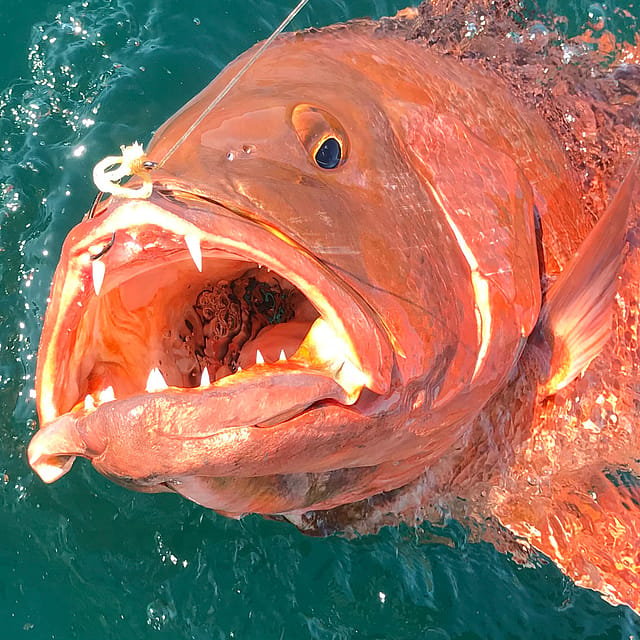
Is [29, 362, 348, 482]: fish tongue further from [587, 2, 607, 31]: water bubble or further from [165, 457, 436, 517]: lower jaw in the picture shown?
[587, 2, 607, 31]: water bubble

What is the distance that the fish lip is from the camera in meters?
1.92

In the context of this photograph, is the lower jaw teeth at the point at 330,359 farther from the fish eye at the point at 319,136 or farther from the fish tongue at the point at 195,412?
the fish eye at the point at 319,136

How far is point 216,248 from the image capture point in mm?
2000

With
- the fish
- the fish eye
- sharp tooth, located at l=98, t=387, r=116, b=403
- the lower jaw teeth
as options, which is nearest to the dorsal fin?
the fish

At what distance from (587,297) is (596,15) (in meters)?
2.88

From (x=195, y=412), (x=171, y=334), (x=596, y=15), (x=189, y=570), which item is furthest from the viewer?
(x=596, y=15)

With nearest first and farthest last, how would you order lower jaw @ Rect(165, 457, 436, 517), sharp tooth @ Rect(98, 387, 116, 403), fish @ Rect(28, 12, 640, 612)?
fish @ Rect(28, 12, 640, 612) → sharp tooth @ Rect(98, 387, 116, 403) → lower jaw @ Rect(165, 457, 436, 517)

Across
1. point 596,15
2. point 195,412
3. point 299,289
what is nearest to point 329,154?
point 299,289

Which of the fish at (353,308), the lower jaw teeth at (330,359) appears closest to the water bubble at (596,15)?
the fish at (353,308)

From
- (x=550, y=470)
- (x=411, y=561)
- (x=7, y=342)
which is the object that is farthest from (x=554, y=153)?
(x=7, y=342)

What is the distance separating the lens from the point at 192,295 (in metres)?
2.81

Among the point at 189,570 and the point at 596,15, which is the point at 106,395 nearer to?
the point at 189,570

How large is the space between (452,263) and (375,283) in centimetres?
42

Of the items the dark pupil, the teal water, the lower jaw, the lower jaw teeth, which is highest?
the dark pupil
